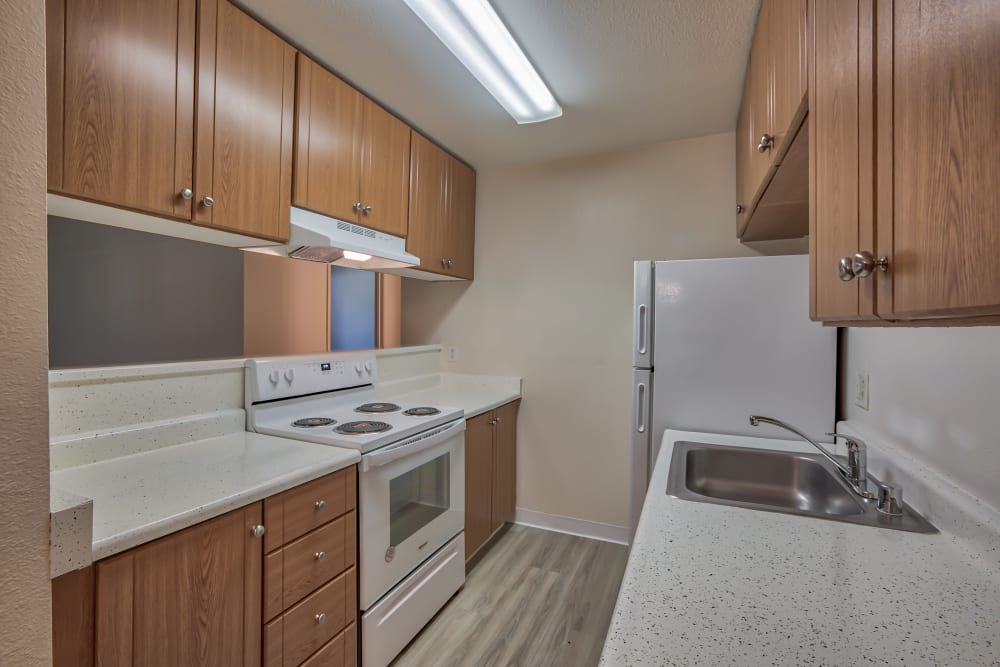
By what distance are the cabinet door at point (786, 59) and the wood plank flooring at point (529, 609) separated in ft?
6.43

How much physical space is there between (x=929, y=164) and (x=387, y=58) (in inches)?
72.0

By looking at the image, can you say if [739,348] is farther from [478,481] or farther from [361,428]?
[361,428]

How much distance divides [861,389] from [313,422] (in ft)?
6.69

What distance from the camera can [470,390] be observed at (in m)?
2.97

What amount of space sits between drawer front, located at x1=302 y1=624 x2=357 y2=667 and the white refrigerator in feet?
4.25

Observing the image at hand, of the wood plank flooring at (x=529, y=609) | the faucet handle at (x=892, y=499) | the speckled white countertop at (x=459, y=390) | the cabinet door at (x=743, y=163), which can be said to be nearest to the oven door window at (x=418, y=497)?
the speckled white countertop at (x=459, y=390)

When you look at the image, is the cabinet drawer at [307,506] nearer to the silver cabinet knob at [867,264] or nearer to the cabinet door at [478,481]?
the cabinet door at [478,481]

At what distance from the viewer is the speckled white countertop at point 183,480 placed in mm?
958

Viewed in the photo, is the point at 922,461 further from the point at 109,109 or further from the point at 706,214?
the point at 109,109

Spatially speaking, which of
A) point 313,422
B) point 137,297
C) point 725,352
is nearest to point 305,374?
point 313,422

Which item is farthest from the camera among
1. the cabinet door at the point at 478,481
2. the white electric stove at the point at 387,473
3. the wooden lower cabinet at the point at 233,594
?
the cabinet door at the point at 478,481

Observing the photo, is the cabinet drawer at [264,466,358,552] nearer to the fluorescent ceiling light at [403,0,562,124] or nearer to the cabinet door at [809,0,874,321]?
the cabinet door at [809,0,874,321]

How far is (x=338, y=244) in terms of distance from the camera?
1749 mm

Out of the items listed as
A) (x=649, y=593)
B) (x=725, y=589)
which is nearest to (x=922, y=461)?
(x=725, y=589)
